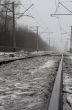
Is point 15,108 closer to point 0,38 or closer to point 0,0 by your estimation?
point 0,38

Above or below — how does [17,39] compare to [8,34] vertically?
below

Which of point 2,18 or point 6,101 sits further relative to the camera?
point 2,18

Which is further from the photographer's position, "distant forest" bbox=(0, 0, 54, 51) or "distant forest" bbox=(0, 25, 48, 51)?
"distant forest" bbox=(0, 25, 48, 51)

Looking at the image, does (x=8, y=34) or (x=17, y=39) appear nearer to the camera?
(x=8, y=34)

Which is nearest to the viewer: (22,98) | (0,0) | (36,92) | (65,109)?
(65,109)

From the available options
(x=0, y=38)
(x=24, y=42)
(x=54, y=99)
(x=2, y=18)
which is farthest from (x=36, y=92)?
(x=24, y=42)

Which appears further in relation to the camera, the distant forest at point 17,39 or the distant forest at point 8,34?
the distant forest at point 17,39

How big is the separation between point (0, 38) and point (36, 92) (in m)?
39.8

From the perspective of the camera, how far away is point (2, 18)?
181 ft

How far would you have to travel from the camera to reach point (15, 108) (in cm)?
367

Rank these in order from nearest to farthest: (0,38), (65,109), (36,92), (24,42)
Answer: (65,109), (36,92), (0,38), (24,42)

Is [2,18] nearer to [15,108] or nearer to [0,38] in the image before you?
[0,38]

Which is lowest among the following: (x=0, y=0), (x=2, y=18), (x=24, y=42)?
(x=24, y=42)

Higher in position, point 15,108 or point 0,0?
point 0,0
